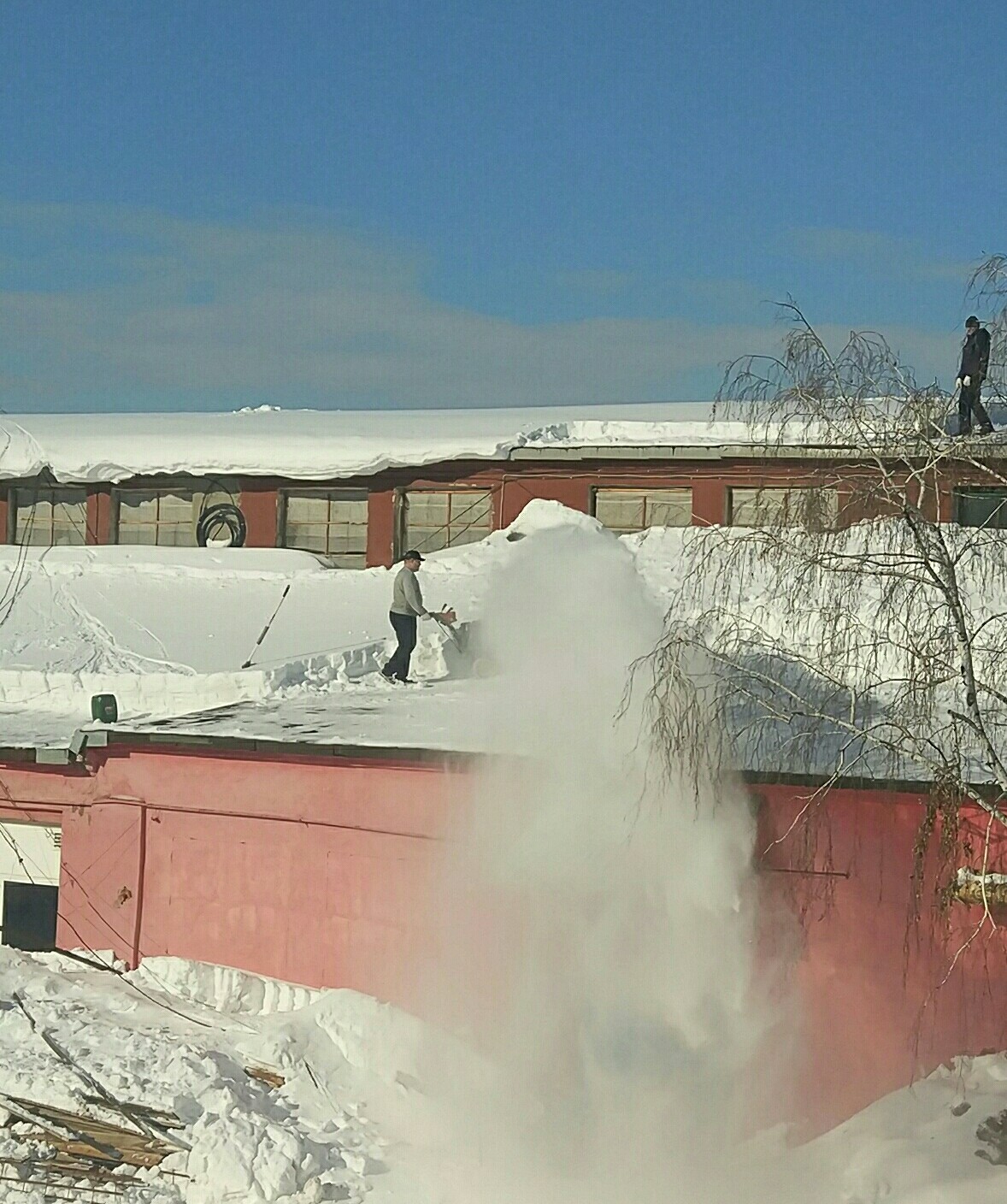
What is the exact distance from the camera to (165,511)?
2331 centimetres

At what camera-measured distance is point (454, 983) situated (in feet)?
39.6

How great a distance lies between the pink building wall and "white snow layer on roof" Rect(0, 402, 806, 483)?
28.6 feet

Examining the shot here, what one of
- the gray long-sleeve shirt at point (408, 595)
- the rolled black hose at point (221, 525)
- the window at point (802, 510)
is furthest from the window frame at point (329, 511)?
the window at point (802, 510)

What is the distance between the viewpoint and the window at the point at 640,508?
2061 centimetres

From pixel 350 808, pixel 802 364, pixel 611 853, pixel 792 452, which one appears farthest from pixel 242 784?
pixel 802 364

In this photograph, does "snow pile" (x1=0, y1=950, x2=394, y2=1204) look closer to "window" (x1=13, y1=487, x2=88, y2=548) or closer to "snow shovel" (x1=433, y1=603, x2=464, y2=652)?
"snow shovel" (x1=433, y1=603, x2=464, y2=652)

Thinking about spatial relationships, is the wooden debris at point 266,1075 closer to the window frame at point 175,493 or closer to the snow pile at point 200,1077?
the snow pile at point 200,1077

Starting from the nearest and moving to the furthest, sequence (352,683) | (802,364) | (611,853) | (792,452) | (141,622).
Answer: (802,364) < (792,452) < (611,853) < (352,683) < (141,622)

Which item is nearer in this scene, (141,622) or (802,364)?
(802,364)

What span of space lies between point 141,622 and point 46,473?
4727mm

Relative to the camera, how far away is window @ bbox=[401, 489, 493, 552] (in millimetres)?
21531

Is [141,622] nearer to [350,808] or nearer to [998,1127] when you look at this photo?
[350,808]

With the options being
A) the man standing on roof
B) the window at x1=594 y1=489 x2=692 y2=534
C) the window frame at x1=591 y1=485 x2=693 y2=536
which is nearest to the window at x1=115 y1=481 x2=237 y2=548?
the window frame at x1=591 y1=485 x2=693 y2=536

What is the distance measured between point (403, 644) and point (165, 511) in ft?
26.1
